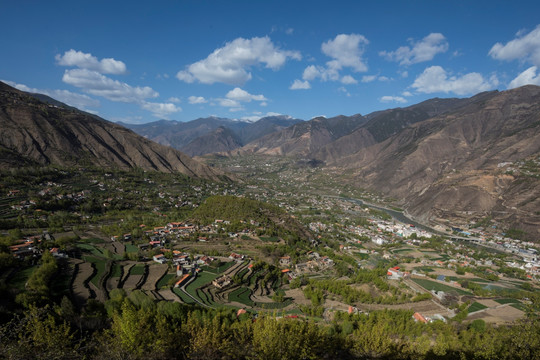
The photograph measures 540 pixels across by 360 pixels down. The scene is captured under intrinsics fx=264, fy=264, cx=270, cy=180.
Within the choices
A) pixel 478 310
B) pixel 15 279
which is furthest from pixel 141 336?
pixel 478 310

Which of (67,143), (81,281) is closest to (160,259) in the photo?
(81,281)

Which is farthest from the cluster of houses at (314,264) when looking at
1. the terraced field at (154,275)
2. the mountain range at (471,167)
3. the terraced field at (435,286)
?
the mountain range at (471,167)

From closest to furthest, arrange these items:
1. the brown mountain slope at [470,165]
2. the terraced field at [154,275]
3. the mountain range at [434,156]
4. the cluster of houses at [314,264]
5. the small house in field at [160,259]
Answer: the terraced field at [154,275] → the small house in field at [160,259] → the cluster of houses at [314,264] → the brown mountain slope at [470,165] → the mountain range at [434,156]

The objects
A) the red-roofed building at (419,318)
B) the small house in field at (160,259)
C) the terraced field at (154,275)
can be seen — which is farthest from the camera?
the small house in field at (160,259)

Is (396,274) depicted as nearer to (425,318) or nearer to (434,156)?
(425,318)

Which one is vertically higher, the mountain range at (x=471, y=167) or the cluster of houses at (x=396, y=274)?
the mountain range at (x=471, y=167)

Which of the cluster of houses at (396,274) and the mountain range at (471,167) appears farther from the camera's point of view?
the mountain range at (471,167)

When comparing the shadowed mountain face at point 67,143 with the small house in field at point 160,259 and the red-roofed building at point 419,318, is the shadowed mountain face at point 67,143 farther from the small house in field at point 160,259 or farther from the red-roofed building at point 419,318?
the red-roofed building at point 419,318
